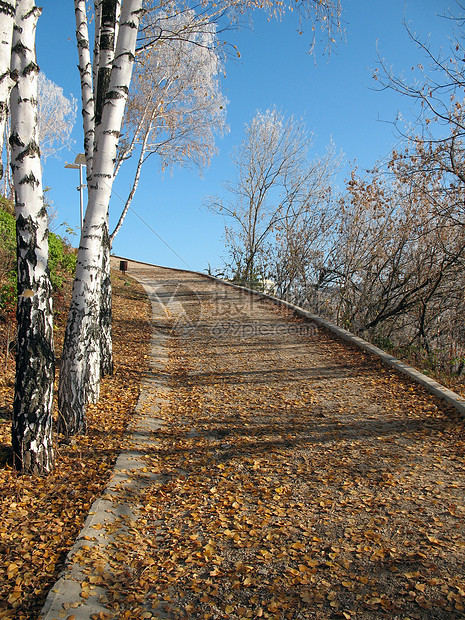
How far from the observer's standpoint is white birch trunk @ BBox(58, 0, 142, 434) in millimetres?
5234

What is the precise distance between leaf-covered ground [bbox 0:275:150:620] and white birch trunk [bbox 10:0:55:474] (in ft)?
1.00

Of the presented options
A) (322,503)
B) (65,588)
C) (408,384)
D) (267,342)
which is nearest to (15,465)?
(65,588)

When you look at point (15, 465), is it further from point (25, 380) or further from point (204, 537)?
point (204, 537)

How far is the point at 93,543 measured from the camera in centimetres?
341

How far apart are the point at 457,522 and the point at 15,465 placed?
374cm

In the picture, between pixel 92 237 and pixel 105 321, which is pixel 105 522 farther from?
pixel 105 321

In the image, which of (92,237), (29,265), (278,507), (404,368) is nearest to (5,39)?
(29,265)

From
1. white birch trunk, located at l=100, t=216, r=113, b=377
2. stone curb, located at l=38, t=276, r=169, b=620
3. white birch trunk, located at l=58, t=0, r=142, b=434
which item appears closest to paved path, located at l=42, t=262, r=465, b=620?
stone curb, located at l=38, t=276, r=169, b=620

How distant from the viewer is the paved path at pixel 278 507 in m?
2.89

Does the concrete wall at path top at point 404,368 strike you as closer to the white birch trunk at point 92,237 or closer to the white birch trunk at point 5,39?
the white birch trunk at point 92,237

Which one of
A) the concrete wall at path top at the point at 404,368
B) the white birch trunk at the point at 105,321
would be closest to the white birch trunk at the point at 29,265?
the white birch trunk at the point at 105,321

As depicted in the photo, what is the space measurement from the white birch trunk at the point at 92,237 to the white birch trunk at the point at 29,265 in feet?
3.20

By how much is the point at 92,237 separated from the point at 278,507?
3398mm

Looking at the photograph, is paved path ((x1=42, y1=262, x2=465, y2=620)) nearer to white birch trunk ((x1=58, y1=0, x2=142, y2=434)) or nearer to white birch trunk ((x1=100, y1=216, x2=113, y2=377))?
white birch trunk ((x1=100, y1=216, x2=113, y2=377))
